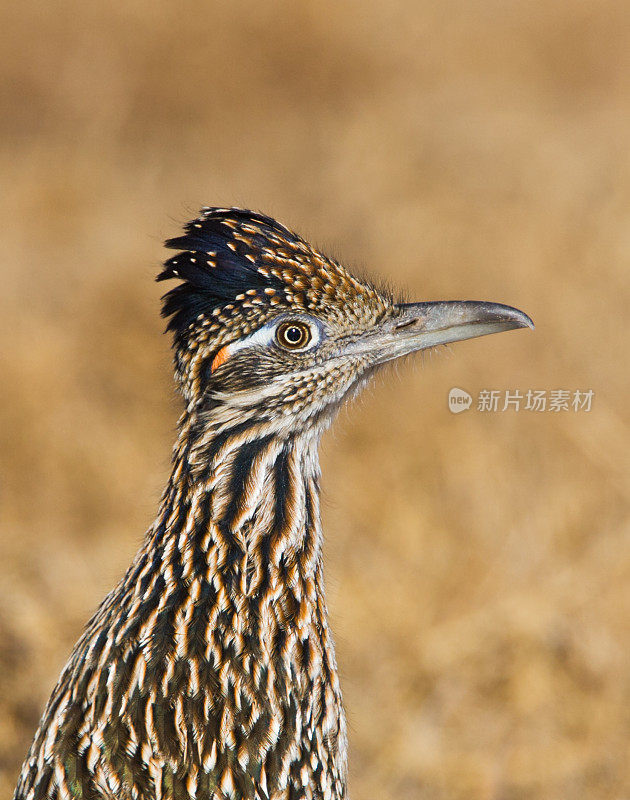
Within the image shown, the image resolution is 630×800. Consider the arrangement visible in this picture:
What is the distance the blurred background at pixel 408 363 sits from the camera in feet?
17.3

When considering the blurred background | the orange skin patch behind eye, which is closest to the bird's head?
the orange skin patch behind eye

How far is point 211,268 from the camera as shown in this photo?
277 cm

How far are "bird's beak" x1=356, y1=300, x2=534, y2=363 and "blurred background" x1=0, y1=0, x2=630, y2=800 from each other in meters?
0.45

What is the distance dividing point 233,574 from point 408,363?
0.99 metres

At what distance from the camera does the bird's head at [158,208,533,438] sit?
2.77 metres

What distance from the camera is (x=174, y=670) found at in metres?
2.65

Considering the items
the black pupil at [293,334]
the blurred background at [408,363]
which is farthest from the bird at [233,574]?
the blurred background at [408,363]

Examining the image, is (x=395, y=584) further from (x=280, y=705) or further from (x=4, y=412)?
(x=280, y=705)

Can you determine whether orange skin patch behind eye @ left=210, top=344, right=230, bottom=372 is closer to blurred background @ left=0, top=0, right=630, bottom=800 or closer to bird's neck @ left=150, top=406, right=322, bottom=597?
bird's neck @ left=150, top=406, right=322, bottom=597

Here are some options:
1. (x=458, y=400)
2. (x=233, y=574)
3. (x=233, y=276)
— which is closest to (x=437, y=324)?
(x=233, y=276)

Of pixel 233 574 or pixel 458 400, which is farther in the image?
pixel 458 400

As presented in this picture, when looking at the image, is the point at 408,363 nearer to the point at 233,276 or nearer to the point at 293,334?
the point at 293,334

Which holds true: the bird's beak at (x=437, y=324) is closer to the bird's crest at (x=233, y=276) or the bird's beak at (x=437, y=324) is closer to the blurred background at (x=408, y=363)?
the bird's crest at (x=233, y=276)

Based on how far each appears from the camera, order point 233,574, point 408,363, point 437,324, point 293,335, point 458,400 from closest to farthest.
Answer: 1. point 233,574
2. point 293,335
3. point 437,324
4. point 408,363
5. point 458,400
